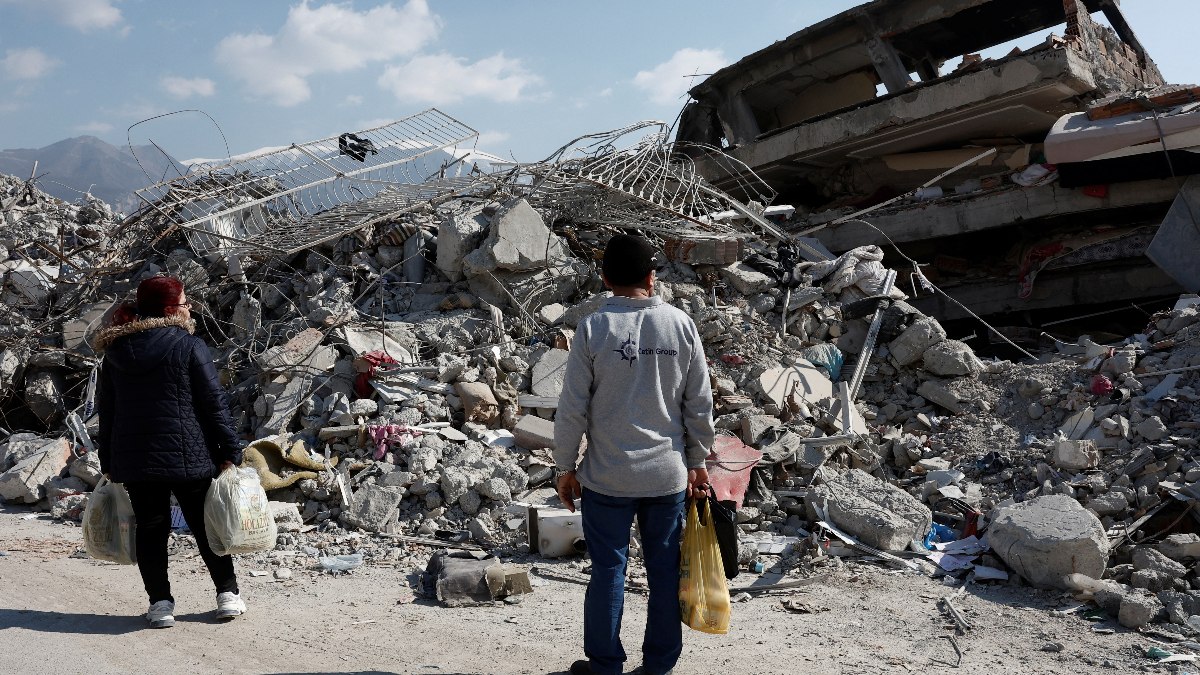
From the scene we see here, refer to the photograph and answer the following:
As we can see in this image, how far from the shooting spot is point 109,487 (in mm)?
3510

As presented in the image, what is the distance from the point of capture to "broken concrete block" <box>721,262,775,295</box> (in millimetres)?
7762

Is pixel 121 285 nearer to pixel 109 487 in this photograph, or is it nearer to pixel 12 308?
pixel 12 308

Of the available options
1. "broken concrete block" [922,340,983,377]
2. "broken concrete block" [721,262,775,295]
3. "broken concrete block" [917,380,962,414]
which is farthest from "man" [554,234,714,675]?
"broken concrete block" [721,262,775,295]

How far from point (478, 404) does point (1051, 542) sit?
3.55 meters

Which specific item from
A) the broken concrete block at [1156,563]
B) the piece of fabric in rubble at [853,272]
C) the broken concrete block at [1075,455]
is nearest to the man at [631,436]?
the broken concrete block at [1156,563]

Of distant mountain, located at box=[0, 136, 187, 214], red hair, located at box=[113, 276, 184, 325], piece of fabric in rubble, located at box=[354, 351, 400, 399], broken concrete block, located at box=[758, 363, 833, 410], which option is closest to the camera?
red hair, located at box=[113, 276, 184, 325]

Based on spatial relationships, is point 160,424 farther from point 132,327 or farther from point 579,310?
point 579,310

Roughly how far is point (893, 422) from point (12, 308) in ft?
25.8

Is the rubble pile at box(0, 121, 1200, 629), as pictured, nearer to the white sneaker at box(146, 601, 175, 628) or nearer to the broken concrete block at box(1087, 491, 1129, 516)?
the broken concrete block at box(1087, 491, 1129, 516)

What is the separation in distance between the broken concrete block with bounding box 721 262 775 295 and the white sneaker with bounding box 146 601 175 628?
Answer: 17.8ft

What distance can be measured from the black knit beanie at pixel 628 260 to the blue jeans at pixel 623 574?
0.68 meters

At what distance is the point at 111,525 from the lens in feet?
11.5

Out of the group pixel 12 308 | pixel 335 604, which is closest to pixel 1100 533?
pixel 335 604

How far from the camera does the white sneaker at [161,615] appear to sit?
11.2ft
